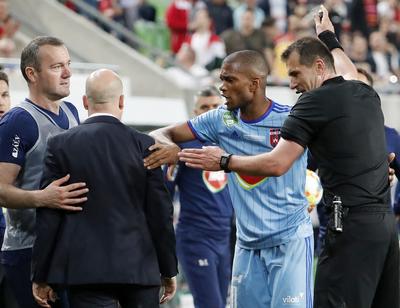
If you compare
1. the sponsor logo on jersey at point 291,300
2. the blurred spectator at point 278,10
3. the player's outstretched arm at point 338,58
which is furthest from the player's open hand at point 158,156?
the blurred spectator at point 278,10

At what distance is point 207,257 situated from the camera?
922 cm

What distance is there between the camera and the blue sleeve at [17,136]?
645cm

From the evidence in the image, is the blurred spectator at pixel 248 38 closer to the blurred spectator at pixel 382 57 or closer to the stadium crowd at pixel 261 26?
the stadium crowd at pixel 261 26

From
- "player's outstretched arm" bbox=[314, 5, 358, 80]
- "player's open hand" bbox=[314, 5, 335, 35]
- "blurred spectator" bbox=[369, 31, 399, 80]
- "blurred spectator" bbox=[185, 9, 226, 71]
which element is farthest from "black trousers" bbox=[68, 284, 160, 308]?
"blurred spectator" bbox=[369, 31, 399, 80]

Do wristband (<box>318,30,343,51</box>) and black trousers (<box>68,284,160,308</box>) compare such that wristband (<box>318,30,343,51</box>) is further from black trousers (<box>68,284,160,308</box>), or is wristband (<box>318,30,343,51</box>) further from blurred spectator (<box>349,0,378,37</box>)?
blurred spectator (<box>349,0,378,37</box>)

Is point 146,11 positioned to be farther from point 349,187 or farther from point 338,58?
point 349,187

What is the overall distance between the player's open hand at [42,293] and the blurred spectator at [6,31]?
9.01 meters

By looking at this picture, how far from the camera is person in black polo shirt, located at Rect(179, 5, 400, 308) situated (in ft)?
20.7

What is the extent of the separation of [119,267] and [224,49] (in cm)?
1095

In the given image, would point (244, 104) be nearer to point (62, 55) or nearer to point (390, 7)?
point (62, 55)

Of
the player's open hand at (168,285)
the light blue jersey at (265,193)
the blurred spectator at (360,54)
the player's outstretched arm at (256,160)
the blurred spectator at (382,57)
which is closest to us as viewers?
the player's outstretched arm at (256,160)

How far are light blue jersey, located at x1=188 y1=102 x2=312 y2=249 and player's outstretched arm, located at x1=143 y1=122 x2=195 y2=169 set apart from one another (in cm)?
27

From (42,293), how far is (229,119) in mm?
1803

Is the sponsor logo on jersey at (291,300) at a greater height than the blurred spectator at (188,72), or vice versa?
the blurred spectator at (188,72)
